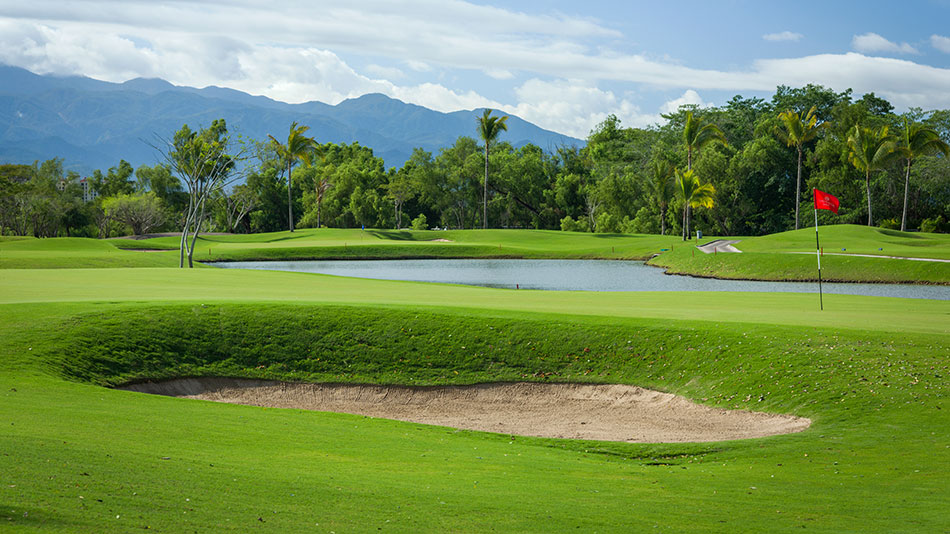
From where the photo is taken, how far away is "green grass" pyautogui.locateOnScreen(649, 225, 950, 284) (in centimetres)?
4559

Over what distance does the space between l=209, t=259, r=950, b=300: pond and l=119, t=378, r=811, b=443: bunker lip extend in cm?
2383

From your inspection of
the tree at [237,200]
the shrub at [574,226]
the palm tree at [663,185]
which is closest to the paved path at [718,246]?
the palm tree at [663,185]

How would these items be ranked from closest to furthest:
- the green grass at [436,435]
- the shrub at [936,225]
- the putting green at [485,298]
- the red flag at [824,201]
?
the green grass at [436,435], the putting green at [485,298], the red flag at [824,201], the shrub at [936,225]

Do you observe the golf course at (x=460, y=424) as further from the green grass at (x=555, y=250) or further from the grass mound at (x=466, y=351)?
the green grass at (x=555, y=250)

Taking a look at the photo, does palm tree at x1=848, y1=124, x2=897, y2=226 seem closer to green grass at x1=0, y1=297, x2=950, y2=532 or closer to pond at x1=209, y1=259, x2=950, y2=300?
pond at x1=209, y1=259, x2=950, y2=300

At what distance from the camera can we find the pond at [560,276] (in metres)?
41.9

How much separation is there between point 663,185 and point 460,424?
69125 millimetres

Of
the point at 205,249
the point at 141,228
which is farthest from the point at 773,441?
the point at 141,228

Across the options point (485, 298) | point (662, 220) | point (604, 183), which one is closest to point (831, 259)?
point (485, 298)

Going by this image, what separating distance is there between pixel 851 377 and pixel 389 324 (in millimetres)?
11307

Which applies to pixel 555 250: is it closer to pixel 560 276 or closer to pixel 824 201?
pixel 560 276

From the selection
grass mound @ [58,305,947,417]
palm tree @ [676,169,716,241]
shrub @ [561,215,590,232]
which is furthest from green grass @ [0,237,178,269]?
shrub @ [561,215,590,232]

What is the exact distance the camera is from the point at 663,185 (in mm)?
81000

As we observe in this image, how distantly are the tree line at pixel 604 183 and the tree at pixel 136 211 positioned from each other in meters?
0.25
